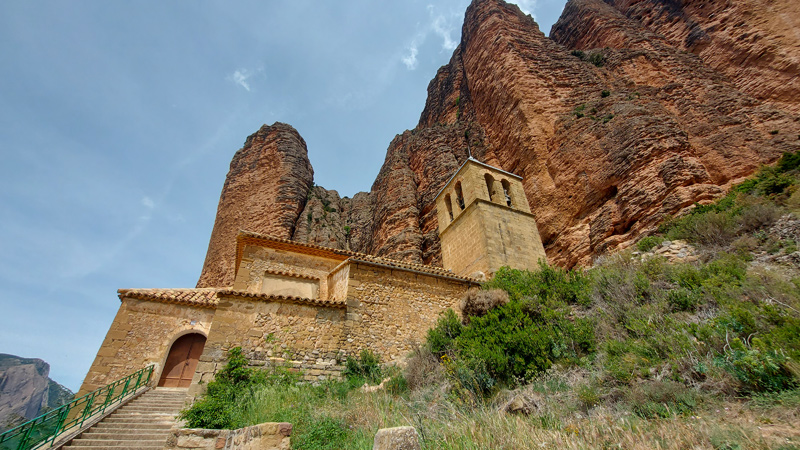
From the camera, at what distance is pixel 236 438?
19.2 feet

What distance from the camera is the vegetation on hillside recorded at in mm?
3416

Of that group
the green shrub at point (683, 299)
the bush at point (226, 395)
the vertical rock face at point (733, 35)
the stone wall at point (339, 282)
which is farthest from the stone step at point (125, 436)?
the vertical rock face at point (733, 35)

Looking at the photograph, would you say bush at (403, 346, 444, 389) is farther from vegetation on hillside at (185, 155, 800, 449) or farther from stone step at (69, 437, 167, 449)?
stone step at (69, 437, 167, 449)

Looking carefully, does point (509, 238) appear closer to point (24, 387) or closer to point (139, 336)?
point (139, 336)

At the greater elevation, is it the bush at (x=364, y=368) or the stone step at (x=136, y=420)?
the bush at (x=364, y=368)

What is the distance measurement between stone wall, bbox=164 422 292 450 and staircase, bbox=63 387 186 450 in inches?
38.3

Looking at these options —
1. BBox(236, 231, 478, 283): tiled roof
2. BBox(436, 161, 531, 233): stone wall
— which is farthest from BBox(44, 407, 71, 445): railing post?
BBox(436, 161, 531, 233): stone wall

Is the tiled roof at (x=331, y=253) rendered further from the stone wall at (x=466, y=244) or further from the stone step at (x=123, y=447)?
the stone step at (x=123, y=447)

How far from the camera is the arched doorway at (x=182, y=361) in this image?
12562mm

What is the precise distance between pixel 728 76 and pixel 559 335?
23.6 metres

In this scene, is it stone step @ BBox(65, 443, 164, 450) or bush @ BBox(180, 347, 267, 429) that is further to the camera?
stone step @ BBox(65, 443, 164, 450)

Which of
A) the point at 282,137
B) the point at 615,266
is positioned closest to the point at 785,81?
the point at 615,266

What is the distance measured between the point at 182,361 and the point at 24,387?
125547 millimetres

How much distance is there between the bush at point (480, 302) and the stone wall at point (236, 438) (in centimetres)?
526
